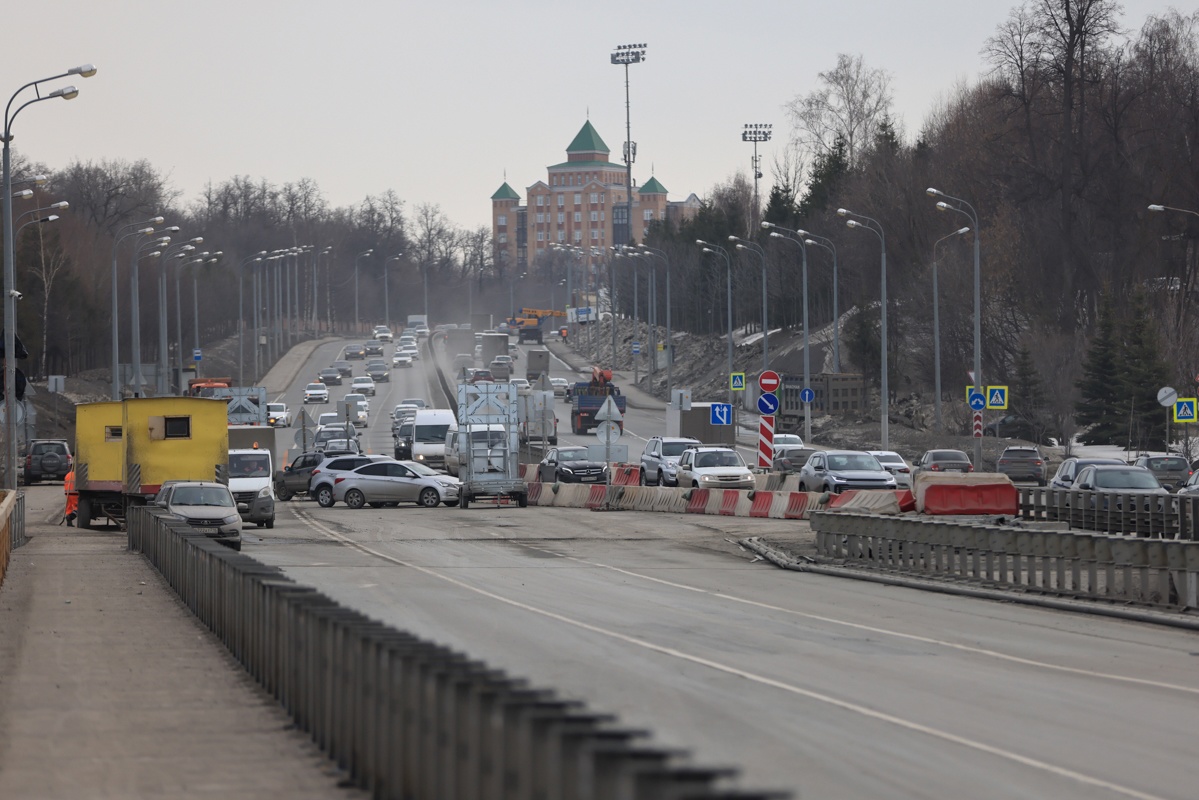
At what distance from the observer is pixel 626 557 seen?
2872 centimetres

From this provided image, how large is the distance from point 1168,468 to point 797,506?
48.7 feet

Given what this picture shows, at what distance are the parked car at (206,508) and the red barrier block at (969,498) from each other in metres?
14.0

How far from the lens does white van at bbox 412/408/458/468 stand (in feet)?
208

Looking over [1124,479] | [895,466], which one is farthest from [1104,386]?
[1124,479]

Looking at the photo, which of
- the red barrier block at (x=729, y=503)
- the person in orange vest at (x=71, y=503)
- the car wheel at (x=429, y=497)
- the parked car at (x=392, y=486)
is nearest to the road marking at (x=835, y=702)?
the red barrier block at (x=729, y=503)

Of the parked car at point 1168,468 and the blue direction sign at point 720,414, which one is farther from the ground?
the blue direction sign at point 720,414

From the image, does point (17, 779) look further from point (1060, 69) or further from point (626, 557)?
point (1060, 69)

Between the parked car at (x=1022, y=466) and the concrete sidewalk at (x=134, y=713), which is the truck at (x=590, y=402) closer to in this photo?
the parked car at (x=1022, y=466)

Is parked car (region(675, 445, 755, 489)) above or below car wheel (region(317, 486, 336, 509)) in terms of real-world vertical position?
above

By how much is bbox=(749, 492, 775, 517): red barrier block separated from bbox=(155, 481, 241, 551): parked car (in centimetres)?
1427

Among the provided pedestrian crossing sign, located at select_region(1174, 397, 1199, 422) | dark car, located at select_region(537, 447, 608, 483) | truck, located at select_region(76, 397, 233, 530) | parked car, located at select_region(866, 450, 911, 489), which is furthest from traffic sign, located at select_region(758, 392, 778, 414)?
dark car, located at select_region(537, 447, 608, 483)

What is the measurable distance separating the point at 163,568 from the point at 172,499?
699 centimetres

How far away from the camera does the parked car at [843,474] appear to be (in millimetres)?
42062

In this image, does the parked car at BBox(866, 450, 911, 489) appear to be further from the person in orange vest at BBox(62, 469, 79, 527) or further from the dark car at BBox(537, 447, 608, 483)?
the person in orange vest at BBox(62, 469, 79, 527)
